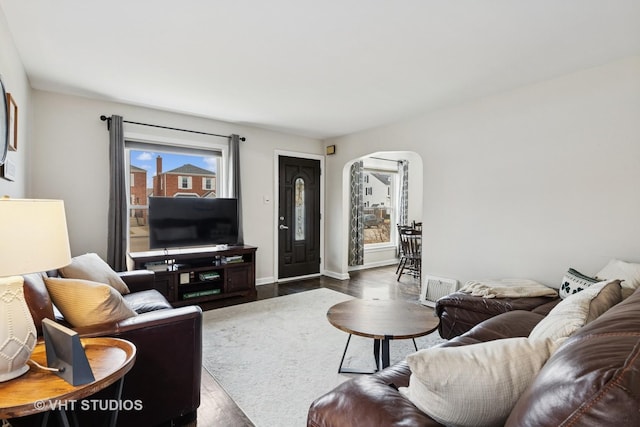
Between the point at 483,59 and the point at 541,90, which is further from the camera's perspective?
the point at 541,90

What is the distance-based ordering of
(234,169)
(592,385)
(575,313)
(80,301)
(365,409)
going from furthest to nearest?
(234,169), (80,301), (575,313), (365,409), (592,385)

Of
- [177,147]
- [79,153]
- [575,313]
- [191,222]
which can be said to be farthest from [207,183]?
[575,313]

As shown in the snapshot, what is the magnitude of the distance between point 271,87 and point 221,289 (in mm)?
2616

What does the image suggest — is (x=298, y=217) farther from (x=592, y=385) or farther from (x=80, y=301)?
(x=592, y=385)

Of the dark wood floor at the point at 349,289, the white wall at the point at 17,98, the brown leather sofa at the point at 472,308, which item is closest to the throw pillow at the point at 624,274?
the brown leather sofa at the point at 472,308

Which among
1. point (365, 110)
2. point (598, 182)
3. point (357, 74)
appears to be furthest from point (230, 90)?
point (598, 182)

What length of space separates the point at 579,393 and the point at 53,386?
155cm

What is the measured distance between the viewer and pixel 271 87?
3398mm

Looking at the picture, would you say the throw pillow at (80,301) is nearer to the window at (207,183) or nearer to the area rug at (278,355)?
the area rug at (278,355)

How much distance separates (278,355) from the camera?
277cm

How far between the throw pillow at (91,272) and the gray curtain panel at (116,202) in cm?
96

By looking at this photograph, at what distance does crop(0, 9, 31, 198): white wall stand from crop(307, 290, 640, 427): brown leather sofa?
2.79m

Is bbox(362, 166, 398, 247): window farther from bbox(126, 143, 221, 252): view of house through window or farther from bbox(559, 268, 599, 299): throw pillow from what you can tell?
bbox(559, 268, 599, 299): throw pillow

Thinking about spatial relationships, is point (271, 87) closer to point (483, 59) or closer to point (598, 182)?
point (483, 59)
